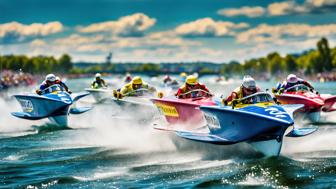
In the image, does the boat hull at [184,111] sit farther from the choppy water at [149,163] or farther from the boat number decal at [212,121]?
the boat number decal at [212,121]

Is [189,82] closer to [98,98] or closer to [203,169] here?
[203,169]

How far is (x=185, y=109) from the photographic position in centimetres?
2097

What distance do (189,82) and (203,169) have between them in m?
6.80

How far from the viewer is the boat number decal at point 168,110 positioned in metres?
21.6

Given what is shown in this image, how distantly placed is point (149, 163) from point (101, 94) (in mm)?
23472

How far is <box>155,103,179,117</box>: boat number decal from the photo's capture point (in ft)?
70.7

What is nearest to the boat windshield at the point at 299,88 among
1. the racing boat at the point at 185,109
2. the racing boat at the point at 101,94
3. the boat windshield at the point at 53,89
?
the racing boat at the point at 185,109

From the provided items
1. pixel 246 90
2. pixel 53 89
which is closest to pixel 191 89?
pixel 246 90

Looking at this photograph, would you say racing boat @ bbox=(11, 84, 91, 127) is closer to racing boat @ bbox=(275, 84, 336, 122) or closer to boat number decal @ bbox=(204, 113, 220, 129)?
racing boat @ bbox=(275, 84, 336, 122)

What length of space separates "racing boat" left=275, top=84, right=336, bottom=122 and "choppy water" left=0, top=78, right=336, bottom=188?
61.2 inches

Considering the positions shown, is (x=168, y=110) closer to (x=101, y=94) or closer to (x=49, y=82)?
(x=49, y=82)

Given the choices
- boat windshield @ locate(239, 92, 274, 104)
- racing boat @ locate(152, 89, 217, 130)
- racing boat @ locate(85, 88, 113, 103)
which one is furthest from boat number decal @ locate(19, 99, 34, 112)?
boat windshield @ locate(239, 92, 274, 104)

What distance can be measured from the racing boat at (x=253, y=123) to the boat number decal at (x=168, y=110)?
13.1ft

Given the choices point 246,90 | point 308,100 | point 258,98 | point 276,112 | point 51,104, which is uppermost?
point 51,104
